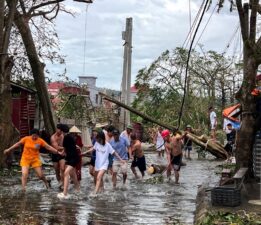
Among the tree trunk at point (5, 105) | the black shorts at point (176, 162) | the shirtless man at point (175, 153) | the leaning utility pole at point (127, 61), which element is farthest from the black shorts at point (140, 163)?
the leaning utility pole at point (127, 61)

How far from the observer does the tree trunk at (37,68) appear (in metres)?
21.4

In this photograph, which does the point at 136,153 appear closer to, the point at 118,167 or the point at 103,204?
the point at 118,167

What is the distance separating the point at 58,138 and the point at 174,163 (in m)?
4.18

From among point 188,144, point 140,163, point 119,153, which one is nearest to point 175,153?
point 140,163

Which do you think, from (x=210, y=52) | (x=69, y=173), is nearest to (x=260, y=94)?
(x=69, y=173)

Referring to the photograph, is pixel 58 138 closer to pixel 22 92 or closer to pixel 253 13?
pixel 253 13

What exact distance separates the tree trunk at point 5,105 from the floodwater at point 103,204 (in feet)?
6.49

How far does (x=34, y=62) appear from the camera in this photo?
871 inches

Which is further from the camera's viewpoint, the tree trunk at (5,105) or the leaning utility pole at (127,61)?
the leaning utility pole at (127,61)

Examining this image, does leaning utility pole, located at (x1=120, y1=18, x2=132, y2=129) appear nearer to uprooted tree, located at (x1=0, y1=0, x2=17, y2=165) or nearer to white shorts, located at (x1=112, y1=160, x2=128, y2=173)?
uprooted tree, located at (x1=0, y1=0, x2=17, y2=165)

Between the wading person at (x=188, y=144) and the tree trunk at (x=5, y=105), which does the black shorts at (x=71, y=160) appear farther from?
the wading person at (x=188, y=144)

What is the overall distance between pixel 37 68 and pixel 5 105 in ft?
12.2

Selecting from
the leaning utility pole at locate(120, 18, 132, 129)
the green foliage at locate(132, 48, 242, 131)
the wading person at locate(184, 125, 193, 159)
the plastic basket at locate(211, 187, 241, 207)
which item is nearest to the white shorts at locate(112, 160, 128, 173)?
the plastic basket at locate(211, 187, 241, 207)

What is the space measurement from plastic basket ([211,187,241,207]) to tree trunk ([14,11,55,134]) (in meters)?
13.0
